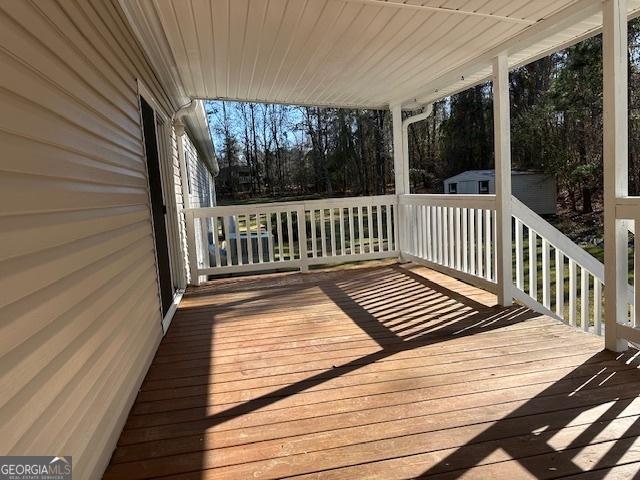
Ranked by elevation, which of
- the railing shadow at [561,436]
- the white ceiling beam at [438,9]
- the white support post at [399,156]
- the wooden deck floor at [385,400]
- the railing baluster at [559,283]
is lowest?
the railing shadow at [561,436]

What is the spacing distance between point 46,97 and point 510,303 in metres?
3.59

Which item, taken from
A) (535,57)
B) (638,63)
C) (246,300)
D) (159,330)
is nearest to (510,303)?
(535,57)

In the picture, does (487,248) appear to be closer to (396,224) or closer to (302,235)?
(396,224)

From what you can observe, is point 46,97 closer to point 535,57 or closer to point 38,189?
point 38,189

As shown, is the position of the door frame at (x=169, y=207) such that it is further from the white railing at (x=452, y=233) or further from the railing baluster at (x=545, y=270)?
the railing baluster at (x=545, y=270)

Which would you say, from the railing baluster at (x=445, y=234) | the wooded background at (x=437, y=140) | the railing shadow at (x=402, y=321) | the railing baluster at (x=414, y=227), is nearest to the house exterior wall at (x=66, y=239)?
the railing shadow at (x=402, y=321)

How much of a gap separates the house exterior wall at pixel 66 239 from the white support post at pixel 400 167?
12.5ft

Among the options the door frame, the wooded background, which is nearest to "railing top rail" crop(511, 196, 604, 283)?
the door frame

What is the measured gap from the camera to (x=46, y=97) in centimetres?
154

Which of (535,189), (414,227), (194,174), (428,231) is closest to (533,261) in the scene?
(428,231)

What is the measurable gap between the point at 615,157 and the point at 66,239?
287 centimetres

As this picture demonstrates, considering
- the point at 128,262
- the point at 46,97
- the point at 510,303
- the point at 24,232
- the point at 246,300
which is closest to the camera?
the point at 24,232

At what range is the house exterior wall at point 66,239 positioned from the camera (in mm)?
1220

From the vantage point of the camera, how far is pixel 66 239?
5.20ft
